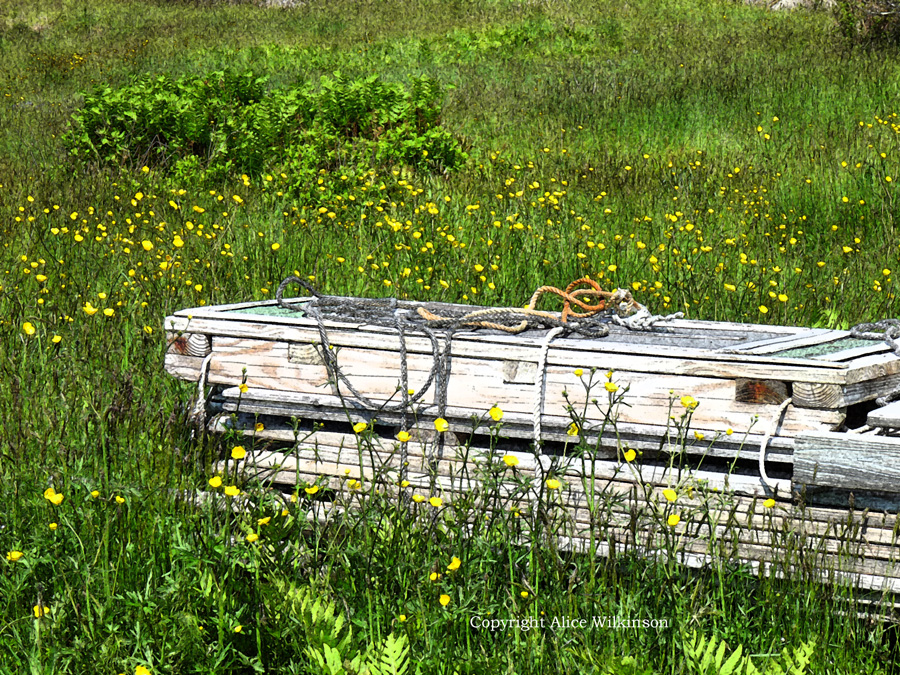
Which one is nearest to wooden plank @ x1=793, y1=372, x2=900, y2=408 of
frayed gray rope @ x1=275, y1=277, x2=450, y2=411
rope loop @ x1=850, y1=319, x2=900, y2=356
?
rope loop @ x1=850, y1=319, x2=900, y2=356

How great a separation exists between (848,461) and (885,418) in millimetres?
234

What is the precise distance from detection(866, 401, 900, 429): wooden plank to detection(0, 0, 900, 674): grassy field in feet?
1.70

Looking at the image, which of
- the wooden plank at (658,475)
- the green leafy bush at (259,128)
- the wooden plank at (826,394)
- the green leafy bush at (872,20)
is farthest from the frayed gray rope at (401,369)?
the green leafy bush at (872,20)

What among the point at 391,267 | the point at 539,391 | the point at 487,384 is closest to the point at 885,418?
the point at 539,391

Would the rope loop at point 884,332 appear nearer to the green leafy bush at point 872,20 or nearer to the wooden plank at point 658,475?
the wooden plank at point 658,475

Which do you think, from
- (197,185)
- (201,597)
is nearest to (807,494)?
(201,597)

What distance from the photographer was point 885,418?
2514 mm

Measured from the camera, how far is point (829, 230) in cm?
619

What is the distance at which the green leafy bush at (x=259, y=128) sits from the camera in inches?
285

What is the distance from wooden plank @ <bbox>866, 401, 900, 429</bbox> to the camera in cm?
250

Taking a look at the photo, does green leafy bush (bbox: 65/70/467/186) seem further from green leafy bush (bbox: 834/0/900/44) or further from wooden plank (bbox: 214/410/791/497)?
green leafy bush (bbox: 834/0/900/44)

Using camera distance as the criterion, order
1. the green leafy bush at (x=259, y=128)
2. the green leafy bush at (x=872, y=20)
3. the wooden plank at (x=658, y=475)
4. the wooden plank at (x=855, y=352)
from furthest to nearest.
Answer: the green leafy bush at (x=872, y=20) < the green leafy bush at (x=259, y=128) < the wooden plank at (x=855, y=352) < the wooden plank at (x=658, y=475)

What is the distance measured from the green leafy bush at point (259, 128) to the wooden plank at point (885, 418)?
5.07m

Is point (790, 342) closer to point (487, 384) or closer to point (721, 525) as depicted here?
point (721, 525)
